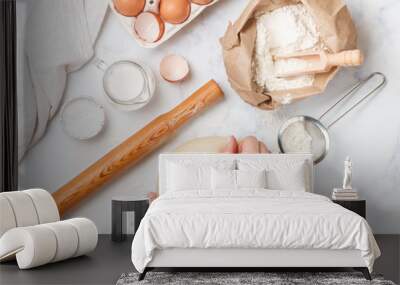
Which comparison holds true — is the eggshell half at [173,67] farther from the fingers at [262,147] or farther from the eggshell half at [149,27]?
the fingers at [262,147]

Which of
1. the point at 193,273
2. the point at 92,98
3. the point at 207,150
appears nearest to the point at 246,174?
the point at 207,150

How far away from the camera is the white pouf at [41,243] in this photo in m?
4.76

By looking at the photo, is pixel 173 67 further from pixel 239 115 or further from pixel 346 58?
pixel 346 58

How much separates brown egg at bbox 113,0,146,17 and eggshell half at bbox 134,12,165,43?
0.06 meters

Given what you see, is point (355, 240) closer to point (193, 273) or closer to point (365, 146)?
point (193, 273)

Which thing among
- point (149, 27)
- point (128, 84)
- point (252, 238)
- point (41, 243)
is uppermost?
point (149, 27)

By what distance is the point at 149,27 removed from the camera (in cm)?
626

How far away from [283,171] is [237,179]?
409 mm

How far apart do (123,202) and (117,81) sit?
3.87 ft

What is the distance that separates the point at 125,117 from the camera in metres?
6.50

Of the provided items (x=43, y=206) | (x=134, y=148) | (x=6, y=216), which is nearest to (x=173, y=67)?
(x=134, y=148)

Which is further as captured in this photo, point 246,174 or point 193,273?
point 246,174

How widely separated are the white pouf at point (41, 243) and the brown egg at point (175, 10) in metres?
2.10

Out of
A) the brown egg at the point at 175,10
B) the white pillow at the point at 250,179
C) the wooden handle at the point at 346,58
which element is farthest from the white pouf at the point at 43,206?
the wooden handle at the point at 346,58
